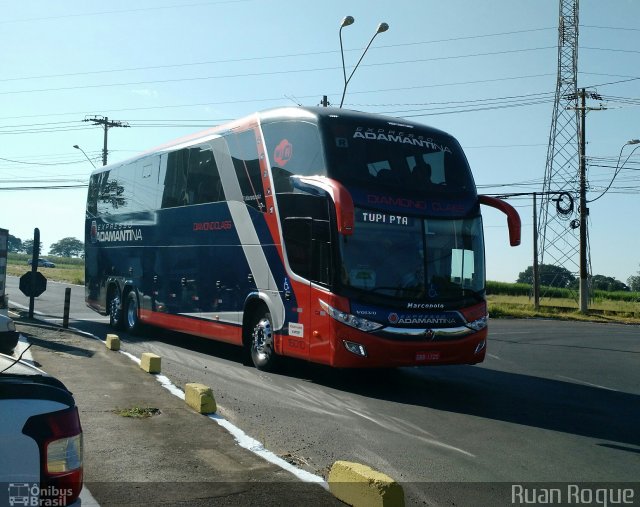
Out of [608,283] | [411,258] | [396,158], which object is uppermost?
[396,158]

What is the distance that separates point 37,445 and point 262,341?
10.1 metres

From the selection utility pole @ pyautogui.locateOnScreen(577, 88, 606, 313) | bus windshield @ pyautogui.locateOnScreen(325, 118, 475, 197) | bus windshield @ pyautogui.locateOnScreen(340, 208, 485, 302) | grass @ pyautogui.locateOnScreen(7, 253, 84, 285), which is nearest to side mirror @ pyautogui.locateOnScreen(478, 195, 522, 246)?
bus windshield @ pyautogui.locateOnScreen(325, 118, 475, 197)

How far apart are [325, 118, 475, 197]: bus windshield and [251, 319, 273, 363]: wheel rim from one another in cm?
320

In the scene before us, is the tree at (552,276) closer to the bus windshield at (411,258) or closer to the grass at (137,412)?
the bus windshield at (411,258)

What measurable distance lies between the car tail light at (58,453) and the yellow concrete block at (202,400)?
537cm

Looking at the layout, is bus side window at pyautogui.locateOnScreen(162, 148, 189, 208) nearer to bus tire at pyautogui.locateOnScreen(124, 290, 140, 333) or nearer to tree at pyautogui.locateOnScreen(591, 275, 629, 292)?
bus tire at pyautogui.locateOnScreen(124, 290, 140, 333)

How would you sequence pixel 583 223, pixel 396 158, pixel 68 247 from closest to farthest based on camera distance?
pixel 396 158
pixel 583 223
pixel 68 247

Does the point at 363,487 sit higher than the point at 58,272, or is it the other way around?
the point at 58,272

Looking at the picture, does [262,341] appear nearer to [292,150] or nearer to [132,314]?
[292,150]

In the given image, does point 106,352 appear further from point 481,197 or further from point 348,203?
point 481,197

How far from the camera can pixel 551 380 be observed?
1303 cm

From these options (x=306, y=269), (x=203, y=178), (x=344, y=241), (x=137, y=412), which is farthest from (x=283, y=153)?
(x=137, y=412)

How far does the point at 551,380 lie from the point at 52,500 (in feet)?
37.9

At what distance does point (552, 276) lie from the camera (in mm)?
63719
